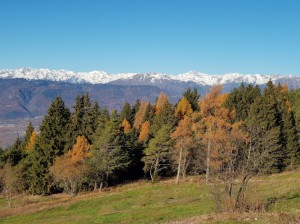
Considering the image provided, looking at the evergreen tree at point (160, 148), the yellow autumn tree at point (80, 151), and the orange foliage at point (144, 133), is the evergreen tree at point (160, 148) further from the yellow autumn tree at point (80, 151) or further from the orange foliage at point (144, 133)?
the orange foliage at point (144, 133)

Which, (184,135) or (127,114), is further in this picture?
(127,114)

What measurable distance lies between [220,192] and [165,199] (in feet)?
58.0

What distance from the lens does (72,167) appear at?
54.9 m

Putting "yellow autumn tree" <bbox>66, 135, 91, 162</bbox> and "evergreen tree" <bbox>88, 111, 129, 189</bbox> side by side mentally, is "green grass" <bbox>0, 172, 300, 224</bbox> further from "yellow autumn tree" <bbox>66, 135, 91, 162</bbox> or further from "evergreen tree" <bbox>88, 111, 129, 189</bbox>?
"yellow autumn tree" <bbox>66, 135, 91, 162</bbox>

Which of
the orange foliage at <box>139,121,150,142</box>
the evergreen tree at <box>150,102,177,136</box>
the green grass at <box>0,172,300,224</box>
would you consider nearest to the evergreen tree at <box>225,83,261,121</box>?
the evergreen tree at <box>150,102,177,136</box>

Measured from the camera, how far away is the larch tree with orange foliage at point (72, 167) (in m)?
54.5

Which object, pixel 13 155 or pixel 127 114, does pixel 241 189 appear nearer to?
pixel 13 155

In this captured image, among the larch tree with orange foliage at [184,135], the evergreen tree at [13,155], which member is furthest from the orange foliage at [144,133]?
the evergreen tree at [13,155]

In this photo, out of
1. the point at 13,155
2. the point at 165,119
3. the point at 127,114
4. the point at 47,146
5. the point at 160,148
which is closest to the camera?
the point at 160,148

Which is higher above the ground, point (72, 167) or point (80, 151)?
point (80, 151)

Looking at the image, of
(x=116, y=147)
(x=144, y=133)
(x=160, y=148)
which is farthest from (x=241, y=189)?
(x=144, y=133)

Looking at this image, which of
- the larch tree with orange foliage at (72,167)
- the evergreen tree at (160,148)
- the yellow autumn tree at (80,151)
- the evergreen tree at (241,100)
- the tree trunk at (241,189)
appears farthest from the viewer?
the evergreen tree at (241,100)

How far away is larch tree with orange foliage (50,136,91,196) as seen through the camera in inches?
2147

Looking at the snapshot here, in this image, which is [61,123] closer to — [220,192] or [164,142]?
[164,142]
